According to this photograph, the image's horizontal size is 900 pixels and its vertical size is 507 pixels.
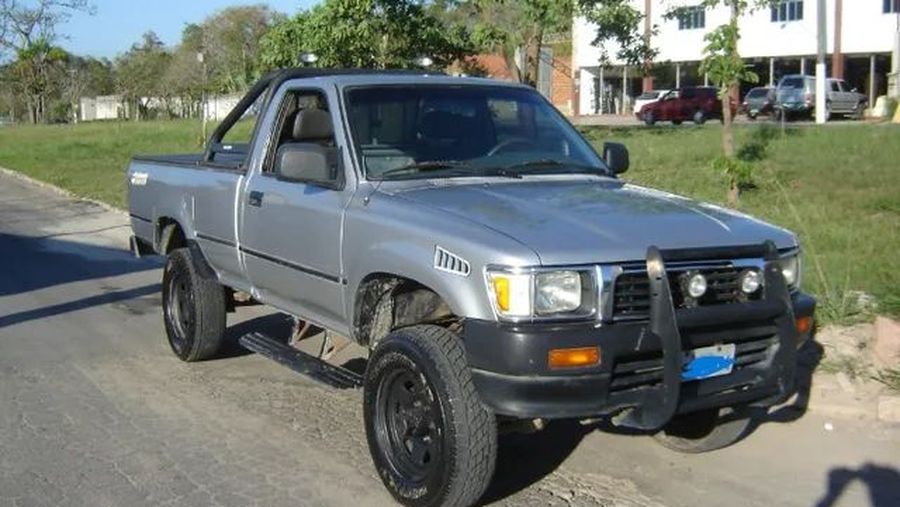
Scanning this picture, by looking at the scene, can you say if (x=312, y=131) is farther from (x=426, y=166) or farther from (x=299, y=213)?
(x=426, y=166)

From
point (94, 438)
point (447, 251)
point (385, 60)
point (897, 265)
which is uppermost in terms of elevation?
point (385, 60)

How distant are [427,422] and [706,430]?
1.74 m

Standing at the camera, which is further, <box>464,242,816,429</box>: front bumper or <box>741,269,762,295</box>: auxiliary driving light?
<box>741,269,762,295</box>: auxiliary driving light

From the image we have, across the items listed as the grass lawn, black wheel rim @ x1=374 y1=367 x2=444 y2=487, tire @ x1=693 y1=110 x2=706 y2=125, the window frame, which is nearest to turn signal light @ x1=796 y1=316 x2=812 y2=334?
black wheel rim @ x1=374 y1=367 x2=444 y2=487

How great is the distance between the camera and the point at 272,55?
1600 cm

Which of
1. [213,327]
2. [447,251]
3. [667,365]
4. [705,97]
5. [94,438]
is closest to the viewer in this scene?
→ [667,365]

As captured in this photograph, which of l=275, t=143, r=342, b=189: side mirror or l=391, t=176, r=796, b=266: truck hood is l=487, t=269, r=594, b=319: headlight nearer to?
l=391, t=176, r=796, b=266: truck hood

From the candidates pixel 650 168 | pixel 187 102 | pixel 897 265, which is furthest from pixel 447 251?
pixel 187 102

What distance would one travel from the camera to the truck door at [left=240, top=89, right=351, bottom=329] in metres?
5.40

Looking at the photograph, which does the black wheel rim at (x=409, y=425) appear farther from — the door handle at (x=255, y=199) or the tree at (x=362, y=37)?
the tree at (x=362, y=37)

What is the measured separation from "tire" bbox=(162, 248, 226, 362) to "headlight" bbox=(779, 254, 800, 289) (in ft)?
12.6

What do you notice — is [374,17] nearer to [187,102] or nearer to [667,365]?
[667,365]

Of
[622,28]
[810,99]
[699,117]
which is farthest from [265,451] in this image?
[699,117]

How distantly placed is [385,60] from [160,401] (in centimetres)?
1005
